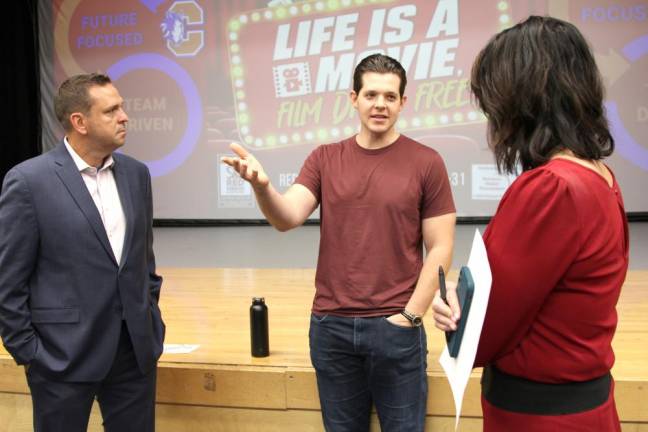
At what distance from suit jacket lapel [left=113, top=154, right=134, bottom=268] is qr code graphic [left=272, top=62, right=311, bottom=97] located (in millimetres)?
3761

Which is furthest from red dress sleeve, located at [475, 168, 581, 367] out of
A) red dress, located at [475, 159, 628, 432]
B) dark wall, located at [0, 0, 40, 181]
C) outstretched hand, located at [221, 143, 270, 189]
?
dark wall, located at [0, 0, 40, 181]

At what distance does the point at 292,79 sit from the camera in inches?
224

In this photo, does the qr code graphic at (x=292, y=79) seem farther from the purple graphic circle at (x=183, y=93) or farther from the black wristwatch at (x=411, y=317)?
the black wristwatch at (x=411, y=317)

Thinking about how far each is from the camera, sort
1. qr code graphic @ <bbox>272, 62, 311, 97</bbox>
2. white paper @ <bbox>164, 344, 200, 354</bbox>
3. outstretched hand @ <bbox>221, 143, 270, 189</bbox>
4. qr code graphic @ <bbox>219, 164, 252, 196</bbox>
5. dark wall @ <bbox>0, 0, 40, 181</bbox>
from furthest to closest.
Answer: dark wall @ <bbox>0, 0, 40, 181</bbox>
qr code graphic @ <bbox>219, 164, 252, 196</bbox>
qr code graphic @ <bbox>272, 62, 311, 97</bbox>
white paper @ <bbox>164, 344, 200, 354</bbox>
outstretched hand @ <bbox>221, 143, 270, 189</bbox>

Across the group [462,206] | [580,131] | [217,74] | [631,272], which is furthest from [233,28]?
[580,131]

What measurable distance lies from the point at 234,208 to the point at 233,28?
159 centimetres

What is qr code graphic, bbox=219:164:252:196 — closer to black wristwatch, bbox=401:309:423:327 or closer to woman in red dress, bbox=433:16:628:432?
black wristwatch, bbox=401:309:423:327

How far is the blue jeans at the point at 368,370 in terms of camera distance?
1.91 meters

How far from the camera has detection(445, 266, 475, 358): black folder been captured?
1060mm

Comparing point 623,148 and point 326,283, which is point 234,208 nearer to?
point 623,148

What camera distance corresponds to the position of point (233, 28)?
5789 millimetres

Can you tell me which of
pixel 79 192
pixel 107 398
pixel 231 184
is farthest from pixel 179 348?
pixel 231 184

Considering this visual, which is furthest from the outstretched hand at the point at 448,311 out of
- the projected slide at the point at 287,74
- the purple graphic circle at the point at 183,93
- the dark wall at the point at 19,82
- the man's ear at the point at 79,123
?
the dark wall at the point at 19,82

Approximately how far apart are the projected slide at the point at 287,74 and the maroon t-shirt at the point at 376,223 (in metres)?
3.29
